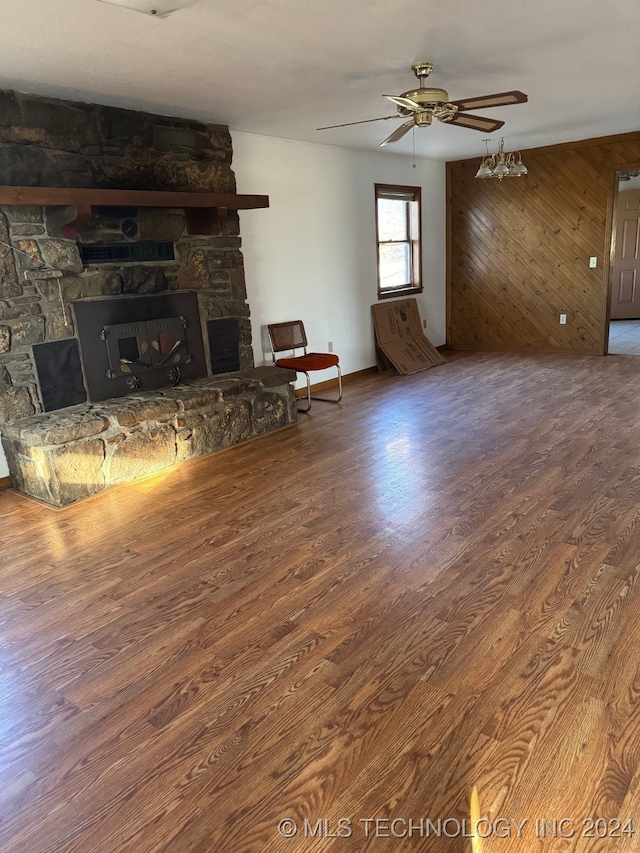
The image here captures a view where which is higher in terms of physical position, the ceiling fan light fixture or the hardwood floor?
the ceiling fan light fixture

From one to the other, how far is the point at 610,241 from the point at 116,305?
5.58 metres

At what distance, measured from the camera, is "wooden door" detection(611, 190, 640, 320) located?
9.27 meters

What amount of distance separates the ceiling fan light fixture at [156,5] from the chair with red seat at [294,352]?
294cm

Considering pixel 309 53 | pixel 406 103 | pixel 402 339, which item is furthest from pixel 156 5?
pixel 402 339

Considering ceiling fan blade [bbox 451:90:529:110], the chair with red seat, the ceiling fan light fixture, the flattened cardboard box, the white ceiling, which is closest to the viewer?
the ceiling fan light fixture

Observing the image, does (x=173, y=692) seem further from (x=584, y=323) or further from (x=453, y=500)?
(x=584, y=323)

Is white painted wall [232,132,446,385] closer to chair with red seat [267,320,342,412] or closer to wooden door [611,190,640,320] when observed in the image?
chair with red seat [267,320,342,412]

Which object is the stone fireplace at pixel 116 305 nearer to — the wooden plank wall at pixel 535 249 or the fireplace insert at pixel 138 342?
the fireplace insert at pixel 138 342

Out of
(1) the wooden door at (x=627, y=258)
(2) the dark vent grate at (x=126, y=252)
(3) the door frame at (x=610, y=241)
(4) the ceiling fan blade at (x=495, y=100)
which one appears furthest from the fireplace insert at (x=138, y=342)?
(1) the wooden door at (x=627, y=258)

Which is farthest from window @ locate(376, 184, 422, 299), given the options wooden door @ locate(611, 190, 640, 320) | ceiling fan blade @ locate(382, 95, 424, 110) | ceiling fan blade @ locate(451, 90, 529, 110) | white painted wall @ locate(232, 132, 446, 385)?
wooden door @ locate(611, 190, 640, 320)

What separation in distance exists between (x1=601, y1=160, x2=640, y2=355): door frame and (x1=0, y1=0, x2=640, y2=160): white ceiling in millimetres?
1927

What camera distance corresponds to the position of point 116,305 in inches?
162

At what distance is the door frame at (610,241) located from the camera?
6392mm

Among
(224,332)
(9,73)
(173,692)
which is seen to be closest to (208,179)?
(224,332)
